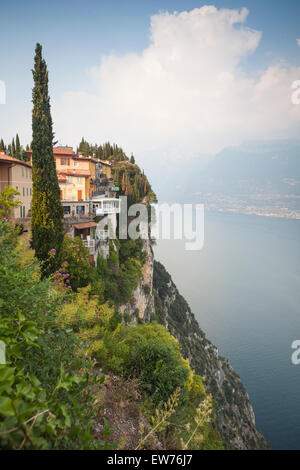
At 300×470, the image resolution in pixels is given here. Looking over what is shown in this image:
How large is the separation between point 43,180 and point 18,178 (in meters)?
5.34

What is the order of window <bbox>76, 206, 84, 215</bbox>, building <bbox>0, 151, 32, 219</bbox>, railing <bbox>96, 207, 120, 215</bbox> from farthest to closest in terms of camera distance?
railing <bbox>96, 207, 120, 215</bbox>, window <bbox>76, 206, 84, 215</bbox>, building <bbox>0, 151, 32, 219</bbox>

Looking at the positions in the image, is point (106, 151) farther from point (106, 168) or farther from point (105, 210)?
point (105, 210)

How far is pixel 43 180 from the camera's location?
12.7 meters

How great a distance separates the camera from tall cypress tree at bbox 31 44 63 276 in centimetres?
1241

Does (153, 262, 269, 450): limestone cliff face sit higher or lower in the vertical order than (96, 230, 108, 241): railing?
lower

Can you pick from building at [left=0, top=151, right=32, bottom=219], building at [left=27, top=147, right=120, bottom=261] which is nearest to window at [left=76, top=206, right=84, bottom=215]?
building at [left=27, top=147, right=120, bottom=261]

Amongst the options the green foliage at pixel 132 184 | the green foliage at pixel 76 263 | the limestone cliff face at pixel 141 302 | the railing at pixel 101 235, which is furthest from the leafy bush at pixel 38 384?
the green foliage at pixel 132 184

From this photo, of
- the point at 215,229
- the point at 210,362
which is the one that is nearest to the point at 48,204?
the point at 210,362

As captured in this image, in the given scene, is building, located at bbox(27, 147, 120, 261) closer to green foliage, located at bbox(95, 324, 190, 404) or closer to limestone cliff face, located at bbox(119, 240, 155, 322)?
limestone cliff face, located at bbox(119, 240, 155, 322)

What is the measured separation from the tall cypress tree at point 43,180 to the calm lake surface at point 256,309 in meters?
50.7

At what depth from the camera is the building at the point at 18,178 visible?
1507 centimetres

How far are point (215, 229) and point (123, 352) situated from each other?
183 meters

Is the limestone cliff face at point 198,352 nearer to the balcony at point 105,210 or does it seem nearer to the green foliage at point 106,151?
the balcony at point 105,210

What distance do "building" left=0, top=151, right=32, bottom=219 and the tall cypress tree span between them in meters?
2.92
